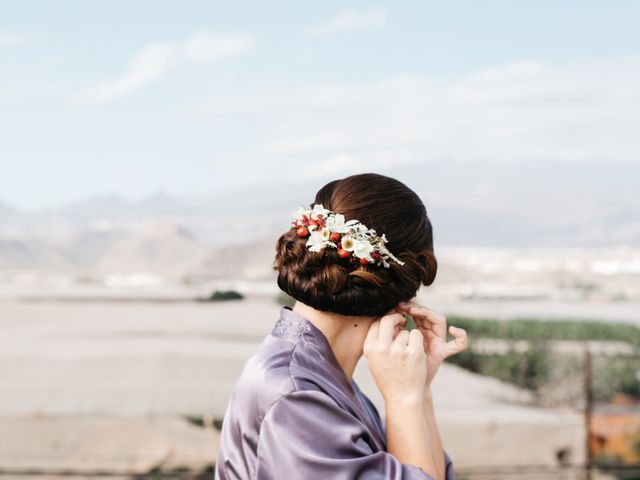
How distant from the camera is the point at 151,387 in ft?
36.7

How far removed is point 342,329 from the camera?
1.50 meters

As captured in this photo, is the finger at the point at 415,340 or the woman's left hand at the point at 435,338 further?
the woman's left hand at the point at 435,338

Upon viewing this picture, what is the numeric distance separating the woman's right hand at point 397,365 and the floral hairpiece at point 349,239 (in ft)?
0.41

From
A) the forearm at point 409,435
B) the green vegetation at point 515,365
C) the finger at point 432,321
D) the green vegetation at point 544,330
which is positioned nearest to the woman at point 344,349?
the forearm at point 409,435

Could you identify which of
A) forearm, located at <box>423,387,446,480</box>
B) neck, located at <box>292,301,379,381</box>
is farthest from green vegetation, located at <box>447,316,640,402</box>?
neck, located at <box>292,301,379,381</box>

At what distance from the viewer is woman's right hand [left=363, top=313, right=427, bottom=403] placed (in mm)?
1439

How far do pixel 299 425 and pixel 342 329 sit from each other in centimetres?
24

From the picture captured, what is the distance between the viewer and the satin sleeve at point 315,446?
50.5 inches

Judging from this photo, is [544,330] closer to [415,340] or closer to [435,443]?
[435,443]

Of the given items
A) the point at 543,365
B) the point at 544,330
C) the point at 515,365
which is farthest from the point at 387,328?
the point at 544,330

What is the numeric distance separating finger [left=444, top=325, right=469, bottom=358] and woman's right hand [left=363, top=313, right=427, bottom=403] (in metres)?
0.22

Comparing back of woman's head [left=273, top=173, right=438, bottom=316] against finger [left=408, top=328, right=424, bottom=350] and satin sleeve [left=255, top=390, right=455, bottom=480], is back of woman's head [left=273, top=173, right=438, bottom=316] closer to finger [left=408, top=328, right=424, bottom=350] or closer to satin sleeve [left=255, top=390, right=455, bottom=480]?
finger [left=408, top=328, right=424, bottom=350]

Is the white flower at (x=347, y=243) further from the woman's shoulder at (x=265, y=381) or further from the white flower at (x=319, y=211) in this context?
the woman's shoulder at (x=265, y=381)

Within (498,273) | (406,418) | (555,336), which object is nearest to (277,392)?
(406,418)
